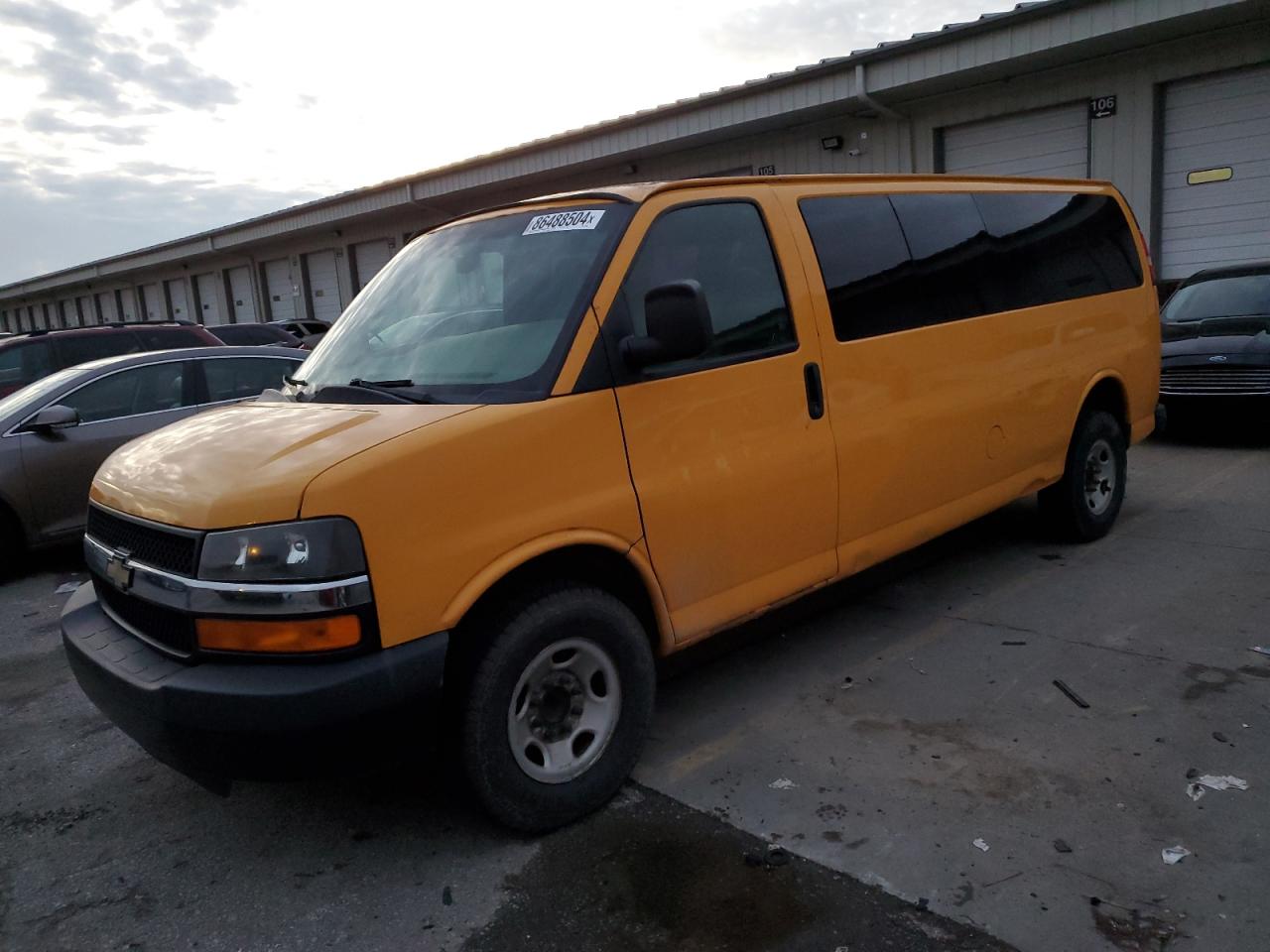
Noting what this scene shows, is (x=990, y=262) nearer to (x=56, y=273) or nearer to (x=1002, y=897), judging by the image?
(x=1002, y=897)

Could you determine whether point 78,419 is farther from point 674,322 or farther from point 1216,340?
point 1216,340

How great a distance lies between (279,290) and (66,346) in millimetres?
22893

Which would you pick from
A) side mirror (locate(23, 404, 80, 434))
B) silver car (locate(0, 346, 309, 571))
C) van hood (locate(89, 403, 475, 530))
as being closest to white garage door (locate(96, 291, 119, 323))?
silver car (locate(0, 346, 309, 571))

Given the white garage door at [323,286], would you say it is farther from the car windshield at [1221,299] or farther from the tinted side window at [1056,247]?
the tinted side window at [1056,247]

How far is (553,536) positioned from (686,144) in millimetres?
14900

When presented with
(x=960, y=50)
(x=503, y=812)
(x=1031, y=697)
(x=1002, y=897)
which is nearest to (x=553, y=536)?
(x=503, y=812)

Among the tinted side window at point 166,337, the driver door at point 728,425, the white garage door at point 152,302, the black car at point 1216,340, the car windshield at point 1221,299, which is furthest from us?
the white garage door at point 152,302

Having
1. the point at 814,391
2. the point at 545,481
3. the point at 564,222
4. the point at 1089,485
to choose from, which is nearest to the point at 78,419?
the point at 564,222

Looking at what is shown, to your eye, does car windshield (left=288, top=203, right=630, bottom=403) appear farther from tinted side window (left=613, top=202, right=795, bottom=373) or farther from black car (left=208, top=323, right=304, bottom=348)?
black car (left=208, top=323, right=304, bottom=348)

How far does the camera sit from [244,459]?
296 centimetres

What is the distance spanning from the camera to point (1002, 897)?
2.71 m

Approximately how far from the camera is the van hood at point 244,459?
2729mm

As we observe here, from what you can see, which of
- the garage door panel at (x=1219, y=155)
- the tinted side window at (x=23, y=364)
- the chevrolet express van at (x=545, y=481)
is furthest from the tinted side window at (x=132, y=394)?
the garage door panel at (x=1219, y=155)

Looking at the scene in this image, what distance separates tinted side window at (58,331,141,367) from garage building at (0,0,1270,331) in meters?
9.40
